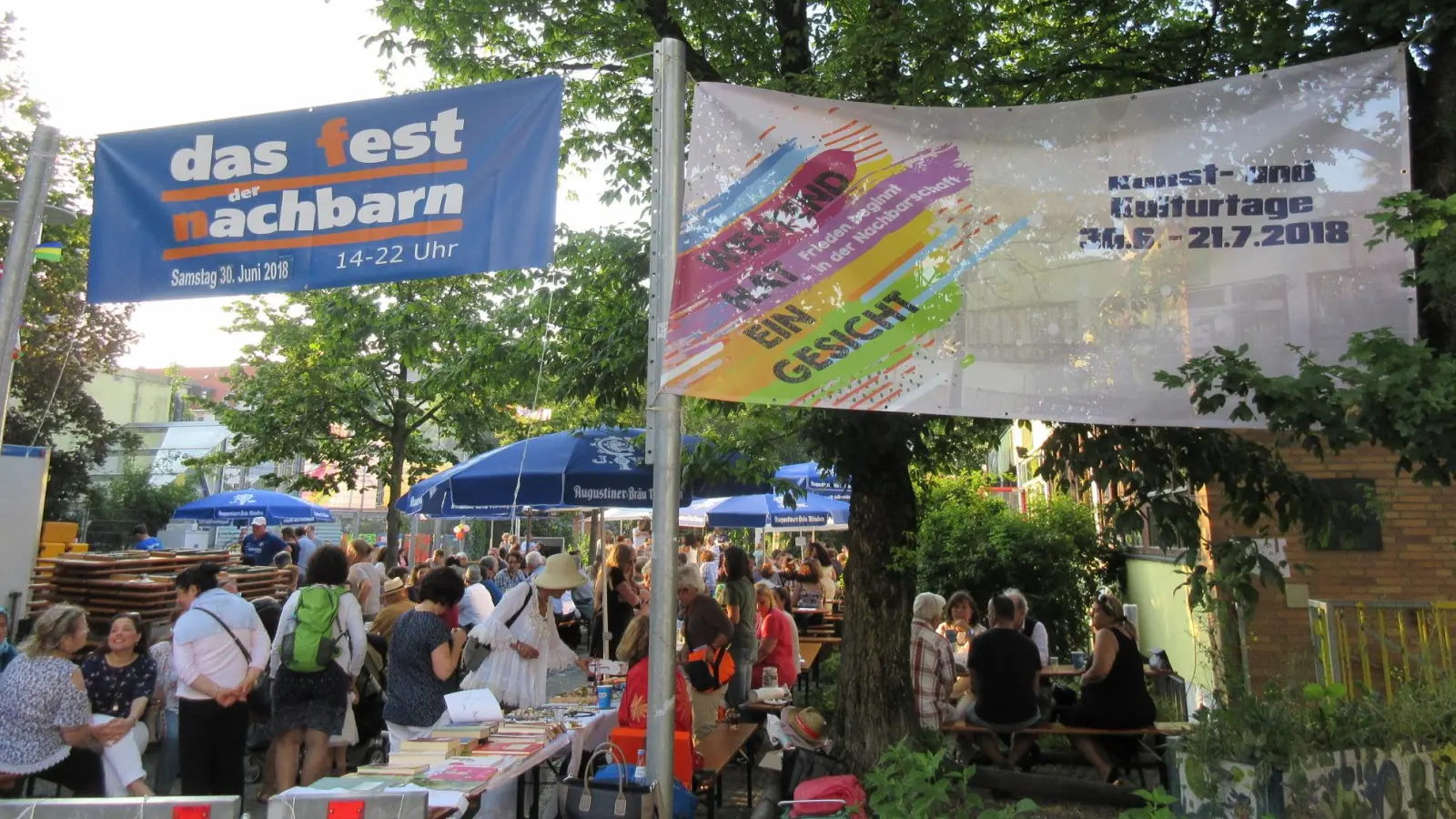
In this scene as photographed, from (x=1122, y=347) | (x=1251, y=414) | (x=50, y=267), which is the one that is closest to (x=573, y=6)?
(x=1122, y=347)

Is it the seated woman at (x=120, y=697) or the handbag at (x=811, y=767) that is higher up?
the seated woman at (x=120, y=697)

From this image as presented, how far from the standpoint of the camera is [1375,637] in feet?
27.7

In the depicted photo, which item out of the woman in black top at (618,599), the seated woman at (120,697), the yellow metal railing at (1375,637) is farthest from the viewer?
the woman in black top at (618,599)

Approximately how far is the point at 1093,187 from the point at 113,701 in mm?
6484

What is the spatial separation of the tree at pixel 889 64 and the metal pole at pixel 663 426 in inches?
16.7

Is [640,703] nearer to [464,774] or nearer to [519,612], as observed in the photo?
[519,612]

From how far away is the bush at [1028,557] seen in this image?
13305 millimetres

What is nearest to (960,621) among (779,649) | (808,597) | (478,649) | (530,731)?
(779,649)

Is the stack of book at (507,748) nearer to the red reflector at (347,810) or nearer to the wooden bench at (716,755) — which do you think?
the wooden bench at (716,755)

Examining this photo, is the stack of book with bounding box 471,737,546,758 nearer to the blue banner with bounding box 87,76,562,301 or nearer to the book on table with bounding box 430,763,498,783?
the book on table with bounding box 430,763,498,783

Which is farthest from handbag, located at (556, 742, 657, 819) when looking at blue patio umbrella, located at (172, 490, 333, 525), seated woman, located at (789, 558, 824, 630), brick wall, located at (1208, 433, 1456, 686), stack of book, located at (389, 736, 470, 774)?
Answer: blue patio umbrella, located at (172, 490, 333, 525)

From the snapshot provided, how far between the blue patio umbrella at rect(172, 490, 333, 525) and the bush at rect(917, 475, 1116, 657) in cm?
1453

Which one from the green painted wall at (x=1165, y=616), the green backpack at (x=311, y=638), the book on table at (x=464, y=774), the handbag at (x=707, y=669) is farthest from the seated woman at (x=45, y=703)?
the green painted wall at (x=1165, y=616)

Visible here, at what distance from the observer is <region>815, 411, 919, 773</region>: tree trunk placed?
7.05 m
